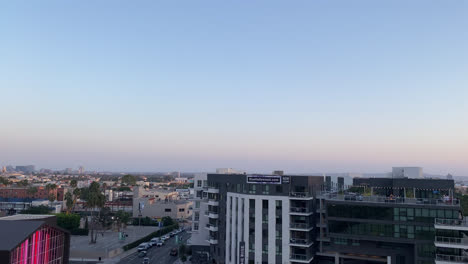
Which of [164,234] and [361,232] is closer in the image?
[361,232]

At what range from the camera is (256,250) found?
7606 cm

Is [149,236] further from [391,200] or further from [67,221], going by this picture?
[391,200]

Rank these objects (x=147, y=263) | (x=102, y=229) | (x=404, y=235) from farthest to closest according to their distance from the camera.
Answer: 1. (x=102, y=229)
2. (x=147, y=263)
3. (x=404, y=235)

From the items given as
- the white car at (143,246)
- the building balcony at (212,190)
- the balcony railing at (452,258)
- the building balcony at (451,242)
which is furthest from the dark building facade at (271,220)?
the white car at (143,246)

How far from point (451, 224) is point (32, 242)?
72452 mm

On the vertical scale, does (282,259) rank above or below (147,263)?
above

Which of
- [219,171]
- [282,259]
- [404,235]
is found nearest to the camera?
[404,235]

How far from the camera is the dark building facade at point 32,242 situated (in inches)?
1930

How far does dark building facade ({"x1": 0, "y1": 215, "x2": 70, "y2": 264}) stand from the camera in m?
49.0

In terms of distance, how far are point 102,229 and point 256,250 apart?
88289 millimetres

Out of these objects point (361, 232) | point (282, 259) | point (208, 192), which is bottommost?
point (282, 259)

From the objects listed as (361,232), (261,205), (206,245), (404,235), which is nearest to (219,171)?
(206,245)

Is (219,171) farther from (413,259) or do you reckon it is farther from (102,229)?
(102,229)

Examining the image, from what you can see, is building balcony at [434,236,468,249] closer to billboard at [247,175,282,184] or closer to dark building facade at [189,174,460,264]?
dark building facade at [189,174,460,264]
